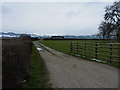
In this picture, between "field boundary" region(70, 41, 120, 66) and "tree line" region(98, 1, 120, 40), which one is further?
"tree line" region(98, 1, 120, 40)

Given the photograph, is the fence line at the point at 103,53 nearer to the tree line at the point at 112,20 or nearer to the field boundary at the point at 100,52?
the field boundary at the point at 100,52

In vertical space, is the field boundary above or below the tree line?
below

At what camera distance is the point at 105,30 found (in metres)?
49.6

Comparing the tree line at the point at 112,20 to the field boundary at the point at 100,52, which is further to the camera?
the tree line at the point at 112,20

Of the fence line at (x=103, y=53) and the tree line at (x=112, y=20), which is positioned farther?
the tree line at (x=112, y=20)

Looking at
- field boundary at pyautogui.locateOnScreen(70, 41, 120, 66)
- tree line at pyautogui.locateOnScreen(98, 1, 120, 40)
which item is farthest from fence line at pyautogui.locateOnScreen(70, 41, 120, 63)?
tree line at pyautogui.locateOnScreen(98, 1, 120, 40)

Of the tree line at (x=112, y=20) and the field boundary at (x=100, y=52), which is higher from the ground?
the tree line at (x=112, y=20)

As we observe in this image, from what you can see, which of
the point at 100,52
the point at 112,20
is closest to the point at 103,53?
the point at 100,52

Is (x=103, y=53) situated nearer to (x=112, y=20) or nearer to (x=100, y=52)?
(x=100, y=52)

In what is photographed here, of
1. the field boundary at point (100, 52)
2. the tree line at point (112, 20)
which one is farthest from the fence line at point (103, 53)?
the tree line at point (112, 20)

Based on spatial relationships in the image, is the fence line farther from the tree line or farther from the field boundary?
the tree line

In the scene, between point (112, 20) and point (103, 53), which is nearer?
point (103, 53)

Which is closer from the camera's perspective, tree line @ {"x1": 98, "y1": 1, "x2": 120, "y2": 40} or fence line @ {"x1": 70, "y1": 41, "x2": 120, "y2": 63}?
fence line @ {"x1": 70, "y1": 41, "x2": 120, "y2": 63}

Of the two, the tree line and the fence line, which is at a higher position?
the tree line
